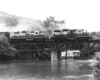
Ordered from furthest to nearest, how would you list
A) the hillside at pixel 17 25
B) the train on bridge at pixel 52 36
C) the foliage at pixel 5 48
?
1. the hillside at pixel 17 25
2. the foliage at pixel 5 48
3. the train on bridge at pixel 52 36

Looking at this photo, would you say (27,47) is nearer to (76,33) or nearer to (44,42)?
(44,42)

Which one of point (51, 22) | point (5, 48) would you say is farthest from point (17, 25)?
point (5, 48)

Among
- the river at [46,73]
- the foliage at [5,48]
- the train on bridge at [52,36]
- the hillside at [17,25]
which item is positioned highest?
the hillside at [17,25]

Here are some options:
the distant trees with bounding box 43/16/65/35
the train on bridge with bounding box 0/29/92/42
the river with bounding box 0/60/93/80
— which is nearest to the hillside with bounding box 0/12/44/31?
the distant trees with bounding box 43/16/65/35

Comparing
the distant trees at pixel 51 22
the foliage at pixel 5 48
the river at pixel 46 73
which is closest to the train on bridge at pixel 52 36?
the foliage at pixel 5 48

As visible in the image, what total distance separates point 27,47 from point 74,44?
12824mm

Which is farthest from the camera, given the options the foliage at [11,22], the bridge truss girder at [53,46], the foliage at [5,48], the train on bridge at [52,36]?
the foliage at [11,22]

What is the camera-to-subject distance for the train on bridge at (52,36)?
7769 centimetres

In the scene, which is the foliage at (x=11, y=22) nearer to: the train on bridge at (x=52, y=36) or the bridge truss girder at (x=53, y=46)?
the bridge truss girder at (x=53, y=46)

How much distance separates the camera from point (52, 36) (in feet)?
265

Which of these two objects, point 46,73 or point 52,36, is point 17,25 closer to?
point 52,36

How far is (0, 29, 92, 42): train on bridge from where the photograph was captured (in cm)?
7769

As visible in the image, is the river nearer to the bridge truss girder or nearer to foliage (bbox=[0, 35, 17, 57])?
foliage (bbox=[0, 35, 17, 57])

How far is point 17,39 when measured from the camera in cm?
8425
